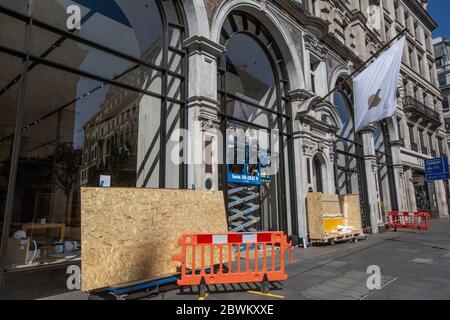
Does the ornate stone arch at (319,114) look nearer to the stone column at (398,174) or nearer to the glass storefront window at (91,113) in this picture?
the glass storefront window at (91,113)

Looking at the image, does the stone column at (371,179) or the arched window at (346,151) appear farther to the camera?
the stone column at (371,179)

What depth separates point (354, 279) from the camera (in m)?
6.49

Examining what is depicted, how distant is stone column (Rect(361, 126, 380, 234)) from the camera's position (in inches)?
699

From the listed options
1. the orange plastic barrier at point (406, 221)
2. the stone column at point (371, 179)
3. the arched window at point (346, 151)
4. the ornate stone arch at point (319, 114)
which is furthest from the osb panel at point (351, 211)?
the orange plastic barrier at point (406, 221)

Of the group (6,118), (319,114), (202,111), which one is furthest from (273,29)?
(6,118)

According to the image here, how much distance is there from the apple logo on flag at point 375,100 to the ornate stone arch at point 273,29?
2955 millimetres

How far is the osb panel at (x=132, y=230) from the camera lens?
495 cm

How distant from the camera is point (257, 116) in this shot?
485 inches

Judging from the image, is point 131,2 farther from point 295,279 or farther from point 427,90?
point 427,90

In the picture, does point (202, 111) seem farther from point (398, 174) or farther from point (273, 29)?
point (398, 174)

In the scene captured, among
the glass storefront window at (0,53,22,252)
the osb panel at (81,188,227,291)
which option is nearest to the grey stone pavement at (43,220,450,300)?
the osb panel at (81,188,227,291)

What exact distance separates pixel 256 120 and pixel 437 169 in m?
19.1
